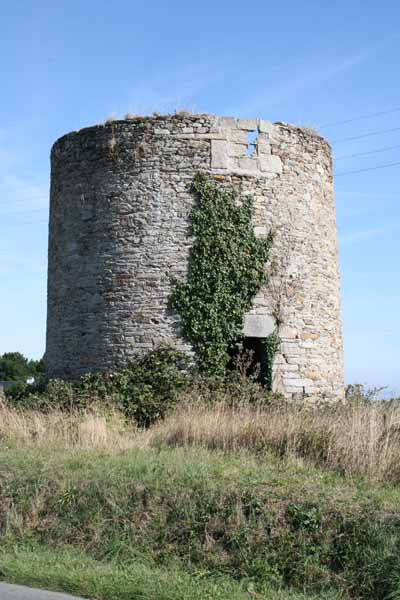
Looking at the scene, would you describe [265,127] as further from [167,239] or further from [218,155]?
[167,239]

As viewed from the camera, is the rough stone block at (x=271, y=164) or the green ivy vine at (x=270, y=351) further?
the rough stone block at (x=271, y=164)

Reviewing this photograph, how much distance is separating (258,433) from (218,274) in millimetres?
4600

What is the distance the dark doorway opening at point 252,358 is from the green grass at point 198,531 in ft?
17.2

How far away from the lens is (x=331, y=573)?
5.61 metres

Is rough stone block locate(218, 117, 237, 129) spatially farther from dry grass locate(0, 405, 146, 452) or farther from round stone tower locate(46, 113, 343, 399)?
dry grass locate(0, 405, 146, 452)

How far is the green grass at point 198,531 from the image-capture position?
5.51 meters

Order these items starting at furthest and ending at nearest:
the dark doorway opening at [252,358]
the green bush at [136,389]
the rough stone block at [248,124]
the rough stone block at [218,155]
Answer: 1. the rough stone block at [248,124]
2. the rough stone block at [218,155]
3. the dark doorway opening at [252,358]
4. the green bush at [136,389]

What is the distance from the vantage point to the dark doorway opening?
1291cm

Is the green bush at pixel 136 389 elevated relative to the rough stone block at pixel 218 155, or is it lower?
lower

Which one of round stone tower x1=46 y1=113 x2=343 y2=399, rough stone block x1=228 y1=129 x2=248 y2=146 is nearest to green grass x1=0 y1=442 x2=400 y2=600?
round stone tower x1=46 y1=113 x2=343 y2=399

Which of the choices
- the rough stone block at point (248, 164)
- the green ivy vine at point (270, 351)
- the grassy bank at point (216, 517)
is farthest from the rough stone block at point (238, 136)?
the grassy bank at point (216, 517)

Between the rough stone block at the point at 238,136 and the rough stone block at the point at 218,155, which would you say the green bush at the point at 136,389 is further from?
the rough stone block at the point at 238,136

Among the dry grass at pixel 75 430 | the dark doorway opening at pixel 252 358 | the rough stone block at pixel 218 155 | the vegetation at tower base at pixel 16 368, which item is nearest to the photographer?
the dry grass at pixel 75 430

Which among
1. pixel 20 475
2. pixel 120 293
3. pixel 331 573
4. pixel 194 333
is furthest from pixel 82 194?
pixel 331 573
